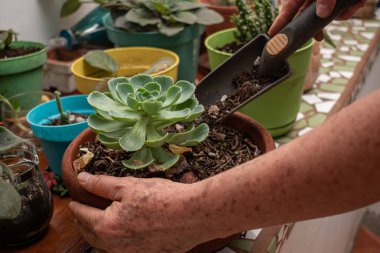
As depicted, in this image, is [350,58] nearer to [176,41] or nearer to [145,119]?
[176,41]

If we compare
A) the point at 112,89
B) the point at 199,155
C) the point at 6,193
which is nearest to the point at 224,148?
the point at 199,155

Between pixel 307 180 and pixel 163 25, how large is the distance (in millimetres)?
574

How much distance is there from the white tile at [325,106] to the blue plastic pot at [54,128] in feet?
1.68

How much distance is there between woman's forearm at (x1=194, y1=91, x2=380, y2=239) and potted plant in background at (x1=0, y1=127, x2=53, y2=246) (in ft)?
0.81

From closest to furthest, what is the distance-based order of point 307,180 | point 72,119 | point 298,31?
point 307,180 < point 298,31 < point 72,119

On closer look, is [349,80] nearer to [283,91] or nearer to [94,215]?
[283,91]

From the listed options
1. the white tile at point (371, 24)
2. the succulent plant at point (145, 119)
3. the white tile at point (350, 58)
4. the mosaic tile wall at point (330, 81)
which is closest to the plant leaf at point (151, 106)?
the succulent plant at point (145, 119)

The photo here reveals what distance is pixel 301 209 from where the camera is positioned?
360 mm

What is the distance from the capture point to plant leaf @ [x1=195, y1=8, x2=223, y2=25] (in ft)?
2.80

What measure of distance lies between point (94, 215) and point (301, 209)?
0.21m

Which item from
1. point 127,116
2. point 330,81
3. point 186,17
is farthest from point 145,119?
point 330,81

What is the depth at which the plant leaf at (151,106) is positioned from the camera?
439 mm

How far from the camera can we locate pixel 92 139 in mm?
551

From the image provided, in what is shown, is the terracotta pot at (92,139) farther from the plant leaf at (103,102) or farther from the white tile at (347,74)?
the white tile at (347,74)
